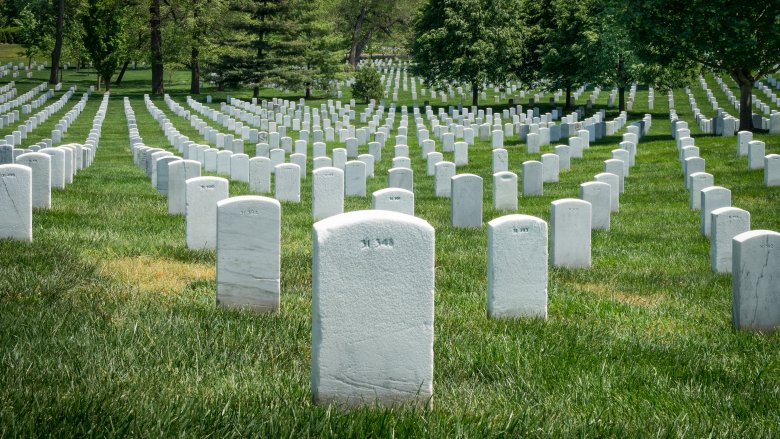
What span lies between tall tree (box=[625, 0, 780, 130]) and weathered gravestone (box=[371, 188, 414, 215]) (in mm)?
18252

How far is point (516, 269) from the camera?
8.77m

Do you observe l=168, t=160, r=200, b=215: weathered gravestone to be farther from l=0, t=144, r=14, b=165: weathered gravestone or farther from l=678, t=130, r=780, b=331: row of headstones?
l=678, t=130, r=780, b=331: row of headstones

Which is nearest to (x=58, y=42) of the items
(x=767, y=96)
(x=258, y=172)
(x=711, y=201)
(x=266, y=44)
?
(x=266, y=44)

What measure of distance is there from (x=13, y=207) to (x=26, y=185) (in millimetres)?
308

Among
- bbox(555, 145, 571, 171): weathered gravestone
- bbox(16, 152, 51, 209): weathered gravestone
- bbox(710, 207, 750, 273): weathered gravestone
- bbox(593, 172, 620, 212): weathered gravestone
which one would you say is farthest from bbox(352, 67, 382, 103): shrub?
bbox(710, 207, 750, 273): weathered gravestone

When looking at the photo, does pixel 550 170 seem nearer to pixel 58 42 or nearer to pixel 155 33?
pixel 155 33

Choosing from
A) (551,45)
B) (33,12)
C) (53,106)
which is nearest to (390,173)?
(551,45)

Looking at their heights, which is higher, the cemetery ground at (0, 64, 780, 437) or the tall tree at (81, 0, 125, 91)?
the tall tree at (81, 0, 125, 91)

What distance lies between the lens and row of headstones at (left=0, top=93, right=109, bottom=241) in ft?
38.8

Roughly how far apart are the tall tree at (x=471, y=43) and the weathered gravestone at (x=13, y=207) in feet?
142

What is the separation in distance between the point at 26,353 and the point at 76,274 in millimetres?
3486

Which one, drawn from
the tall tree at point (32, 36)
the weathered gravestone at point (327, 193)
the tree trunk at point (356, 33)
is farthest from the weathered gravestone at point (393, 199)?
the tree trunk at point (356, 33)

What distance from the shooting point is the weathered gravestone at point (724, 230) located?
11.3 metres

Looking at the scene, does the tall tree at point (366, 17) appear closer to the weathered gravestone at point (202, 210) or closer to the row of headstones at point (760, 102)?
the row of headstones at point (760, 102)
